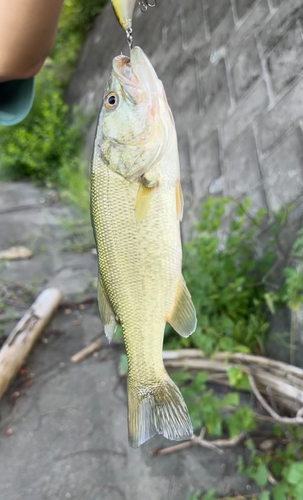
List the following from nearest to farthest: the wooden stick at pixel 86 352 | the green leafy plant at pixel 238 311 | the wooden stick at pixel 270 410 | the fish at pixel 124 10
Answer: the fish at pixel 124 10 < the wooden stick at pixel 270 410 < the green leafy plant at pixel 238 311 < the wooden stick at pixel 86 352

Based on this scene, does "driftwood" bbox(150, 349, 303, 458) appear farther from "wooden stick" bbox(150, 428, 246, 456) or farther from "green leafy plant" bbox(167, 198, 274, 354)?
"green leafy plant" bbox(167, 198, 274, 354)

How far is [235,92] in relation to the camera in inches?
117

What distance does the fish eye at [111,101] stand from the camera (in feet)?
3.97

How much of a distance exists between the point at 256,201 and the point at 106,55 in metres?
4.09

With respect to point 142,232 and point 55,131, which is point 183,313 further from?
point 55,131

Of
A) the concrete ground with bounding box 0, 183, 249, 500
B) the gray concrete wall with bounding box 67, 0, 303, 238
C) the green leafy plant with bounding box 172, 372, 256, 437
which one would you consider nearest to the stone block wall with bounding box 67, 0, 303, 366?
the gray concrete wall with bounding box 67, 0, 303, 238

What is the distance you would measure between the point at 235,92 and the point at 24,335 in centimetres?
215

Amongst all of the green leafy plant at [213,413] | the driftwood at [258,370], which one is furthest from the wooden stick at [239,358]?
the green leafy plant at [213,413]

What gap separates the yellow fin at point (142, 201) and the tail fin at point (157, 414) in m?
0.48

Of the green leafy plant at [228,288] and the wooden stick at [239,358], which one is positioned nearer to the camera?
the wooden stick at [239,358]

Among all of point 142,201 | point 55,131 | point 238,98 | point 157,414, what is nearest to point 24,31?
point 142,201

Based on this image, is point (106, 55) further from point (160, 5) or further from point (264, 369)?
point (264, 369)

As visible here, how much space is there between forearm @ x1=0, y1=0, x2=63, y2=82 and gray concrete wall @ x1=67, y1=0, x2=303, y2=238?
150cm

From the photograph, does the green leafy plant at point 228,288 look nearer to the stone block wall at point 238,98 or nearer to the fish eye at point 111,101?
the stone block wall at point 238,98
